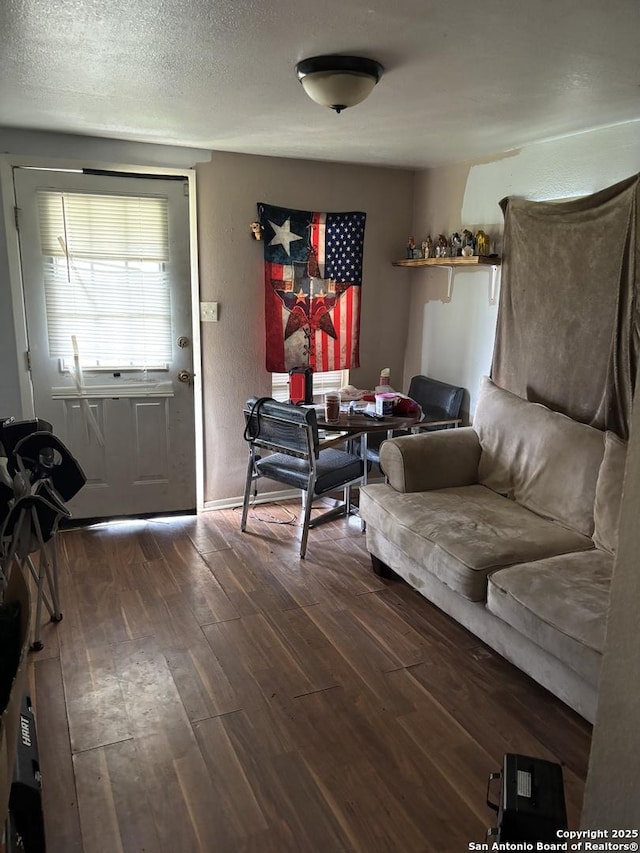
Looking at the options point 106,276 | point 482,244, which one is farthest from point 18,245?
point 482,244

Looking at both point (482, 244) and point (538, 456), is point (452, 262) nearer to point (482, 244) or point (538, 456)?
point (482, 244)

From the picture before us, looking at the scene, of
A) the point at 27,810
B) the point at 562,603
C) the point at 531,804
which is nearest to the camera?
the point at 531,804

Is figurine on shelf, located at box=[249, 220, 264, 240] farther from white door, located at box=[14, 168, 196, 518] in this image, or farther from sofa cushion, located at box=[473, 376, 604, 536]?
sofa cushion, located at box=[473, 376, 604, 536]

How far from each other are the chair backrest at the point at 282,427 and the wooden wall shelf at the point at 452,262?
4.31 feet

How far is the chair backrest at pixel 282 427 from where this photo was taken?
10.7 ft

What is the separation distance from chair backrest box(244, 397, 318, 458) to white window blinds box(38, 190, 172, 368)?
0.78m

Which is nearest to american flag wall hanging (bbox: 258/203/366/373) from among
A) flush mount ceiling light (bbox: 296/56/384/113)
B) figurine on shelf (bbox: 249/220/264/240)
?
figurine on shelf (bbox: 249/220/264/240)

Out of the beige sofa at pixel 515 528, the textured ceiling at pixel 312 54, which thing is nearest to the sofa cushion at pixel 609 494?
the beige sofa at pixel 515 528

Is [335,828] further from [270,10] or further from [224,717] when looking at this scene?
[270,10]

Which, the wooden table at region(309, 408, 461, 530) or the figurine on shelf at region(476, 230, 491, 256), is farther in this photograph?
the figurine on shelf at region(476, 230, 491, 256)

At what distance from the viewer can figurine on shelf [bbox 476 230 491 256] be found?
3.65 metres

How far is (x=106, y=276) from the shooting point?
3.64 meters

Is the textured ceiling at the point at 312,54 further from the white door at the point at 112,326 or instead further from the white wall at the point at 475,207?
the white door at the point at 112,326

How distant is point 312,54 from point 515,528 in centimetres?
201
